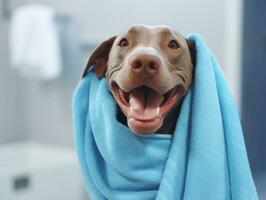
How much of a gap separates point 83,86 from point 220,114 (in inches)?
9.6

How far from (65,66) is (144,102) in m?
1.54

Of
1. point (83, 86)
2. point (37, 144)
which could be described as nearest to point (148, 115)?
point (83, 86)

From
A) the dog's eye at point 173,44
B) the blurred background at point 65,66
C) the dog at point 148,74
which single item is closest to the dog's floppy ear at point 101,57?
the dog at point 148,74

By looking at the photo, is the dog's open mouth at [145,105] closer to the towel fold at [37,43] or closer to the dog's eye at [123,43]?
the dog's eye at [123,43]

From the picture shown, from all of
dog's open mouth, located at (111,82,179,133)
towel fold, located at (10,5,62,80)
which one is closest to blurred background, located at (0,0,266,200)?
towel fold, located at (10,5,62,80)

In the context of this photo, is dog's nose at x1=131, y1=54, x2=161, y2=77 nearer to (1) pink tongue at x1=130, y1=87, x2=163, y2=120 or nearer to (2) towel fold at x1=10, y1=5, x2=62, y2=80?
(1) pink tongue at x1=130, y1=87, x2=163, y2=120

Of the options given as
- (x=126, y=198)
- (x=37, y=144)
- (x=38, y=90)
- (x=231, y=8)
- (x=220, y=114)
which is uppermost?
(x=231, y=8)

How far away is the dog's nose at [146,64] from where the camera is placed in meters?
0.67

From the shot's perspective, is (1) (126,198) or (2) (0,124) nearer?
(1) (126,198)

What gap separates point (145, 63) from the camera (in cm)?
67

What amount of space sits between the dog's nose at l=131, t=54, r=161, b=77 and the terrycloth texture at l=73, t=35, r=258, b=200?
0.36ft

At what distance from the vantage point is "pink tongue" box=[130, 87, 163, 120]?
69cm

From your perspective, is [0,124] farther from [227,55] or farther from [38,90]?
[227,55]

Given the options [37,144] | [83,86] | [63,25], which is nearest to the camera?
[83,86]
